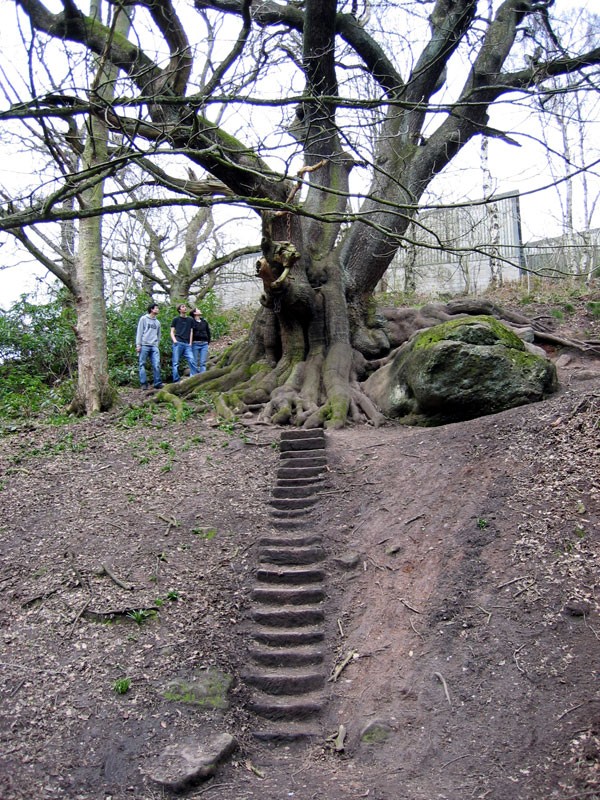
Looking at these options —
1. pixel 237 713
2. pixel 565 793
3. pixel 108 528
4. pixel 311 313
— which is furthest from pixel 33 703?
pixel 311 313

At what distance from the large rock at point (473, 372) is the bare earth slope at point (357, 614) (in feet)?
2.02

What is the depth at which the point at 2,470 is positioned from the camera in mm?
8344

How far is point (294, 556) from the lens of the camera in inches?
250

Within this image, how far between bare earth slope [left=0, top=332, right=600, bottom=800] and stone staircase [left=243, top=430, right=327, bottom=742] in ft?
0.38

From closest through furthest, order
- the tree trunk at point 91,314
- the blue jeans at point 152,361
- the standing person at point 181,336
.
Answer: the tree trunk at point 91,314, the blue jeans at point 152,361, the standing person at point 181,336

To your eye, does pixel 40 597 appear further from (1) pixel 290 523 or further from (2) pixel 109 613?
(1) pixel 290 523

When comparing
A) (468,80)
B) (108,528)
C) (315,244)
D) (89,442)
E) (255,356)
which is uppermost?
(468,80)

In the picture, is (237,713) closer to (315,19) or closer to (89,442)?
(89,442)

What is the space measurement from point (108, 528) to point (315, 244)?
6.47 m

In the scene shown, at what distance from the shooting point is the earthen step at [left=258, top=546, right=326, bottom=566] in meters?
6.33

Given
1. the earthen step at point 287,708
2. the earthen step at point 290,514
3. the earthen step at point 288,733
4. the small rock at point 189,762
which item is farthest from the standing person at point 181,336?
the small rock at point 189,762

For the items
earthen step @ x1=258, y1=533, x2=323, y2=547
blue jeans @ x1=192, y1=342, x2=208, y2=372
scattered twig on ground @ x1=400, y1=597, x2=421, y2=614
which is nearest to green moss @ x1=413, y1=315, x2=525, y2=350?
earthen step @ x1=258, y1=533, x2=323, y2=547

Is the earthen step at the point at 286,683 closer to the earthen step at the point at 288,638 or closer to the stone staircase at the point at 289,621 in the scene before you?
the stone staircase at the point at 289,621

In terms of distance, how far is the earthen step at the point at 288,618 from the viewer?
224 inches
